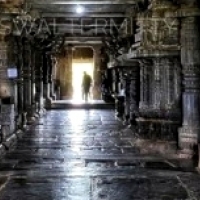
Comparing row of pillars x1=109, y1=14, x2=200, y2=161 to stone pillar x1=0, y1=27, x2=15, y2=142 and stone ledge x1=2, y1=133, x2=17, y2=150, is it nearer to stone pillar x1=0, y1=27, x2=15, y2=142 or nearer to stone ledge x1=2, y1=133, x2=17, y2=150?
stone ledge x1=2, y1=133, x2=17, y2=150

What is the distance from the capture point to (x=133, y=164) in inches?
281

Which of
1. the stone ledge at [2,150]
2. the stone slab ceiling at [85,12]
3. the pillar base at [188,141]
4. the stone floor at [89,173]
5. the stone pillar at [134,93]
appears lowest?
the stone floor at [89,173]

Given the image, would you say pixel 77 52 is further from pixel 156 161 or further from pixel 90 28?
pixel 156 161

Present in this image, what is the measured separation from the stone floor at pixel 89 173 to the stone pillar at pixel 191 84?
1.87 feet

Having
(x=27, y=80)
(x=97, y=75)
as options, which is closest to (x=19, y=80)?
(x=27, y=80)

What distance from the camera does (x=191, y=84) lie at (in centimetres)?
764

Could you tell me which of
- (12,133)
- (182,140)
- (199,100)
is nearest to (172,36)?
(199,100)

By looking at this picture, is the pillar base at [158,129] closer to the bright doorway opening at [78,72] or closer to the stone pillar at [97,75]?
the stone pillar at [97,75]

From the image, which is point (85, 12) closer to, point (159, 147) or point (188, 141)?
point (159, 147)

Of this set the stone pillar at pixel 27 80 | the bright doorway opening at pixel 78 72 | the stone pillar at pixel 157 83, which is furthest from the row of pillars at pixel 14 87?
the bright doorway opening at pixel 78 72

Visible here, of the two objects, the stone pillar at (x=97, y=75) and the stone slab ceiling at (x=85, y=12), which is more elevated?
the stone slab ceiling at (x=85, y=12)

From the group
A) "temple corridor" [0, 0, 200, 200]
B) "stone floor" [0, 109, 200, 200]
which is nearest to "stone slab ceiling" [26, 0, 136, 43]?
"temple corridor" [0, 0, 200, 200]

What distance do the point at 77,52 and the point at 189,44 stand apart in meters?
25.8

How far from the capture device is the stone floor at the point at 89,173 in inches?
206
